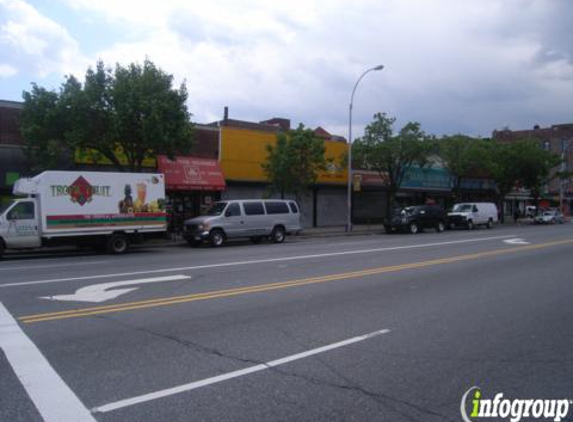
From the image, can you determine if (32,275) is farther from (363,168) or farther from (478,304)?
(363,168)

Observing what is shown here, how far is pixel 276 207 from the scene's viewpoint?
74.8ft

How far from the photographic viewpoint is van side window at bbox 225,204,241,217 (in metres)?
21.1

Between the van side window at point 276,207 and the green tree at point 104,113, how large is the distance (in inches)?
203

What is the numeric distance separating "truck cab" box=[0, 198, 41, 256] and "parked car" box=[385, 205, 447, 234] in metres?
20.4

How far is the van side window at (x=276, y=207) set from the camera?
22.5m

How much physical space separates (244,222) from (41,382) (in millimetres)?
16865

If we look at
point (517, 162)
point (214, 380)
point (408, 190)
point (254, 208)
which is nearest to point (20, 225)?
point (254, 208)

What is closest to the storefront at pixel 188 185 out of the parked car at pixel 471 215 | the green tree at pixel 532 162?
the parked car at pixel 471 215

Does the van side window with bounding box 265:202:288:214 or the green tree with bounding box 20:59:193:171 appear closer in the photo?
the green tree with bounding box 20:59:193:171

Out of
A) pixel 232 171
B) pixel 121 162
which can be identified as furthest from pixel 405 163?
pixel 121 162

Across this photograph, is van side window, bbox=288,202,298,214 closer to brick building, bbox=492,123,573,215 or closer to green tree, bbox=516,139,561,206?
green tree, bbox=516,139,561,206

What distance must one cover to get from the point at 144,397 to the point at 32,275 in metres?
8.62

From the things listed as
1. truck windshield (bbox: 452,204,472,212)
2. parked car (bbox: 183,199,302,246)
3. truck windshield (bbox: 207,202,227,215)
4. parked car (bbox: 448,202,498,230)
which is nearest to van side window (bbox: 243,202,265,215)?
parked car (bbox: 183,199,302,246)

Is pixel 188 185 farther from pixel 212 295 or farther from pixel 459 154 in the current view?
pixel 459 154
